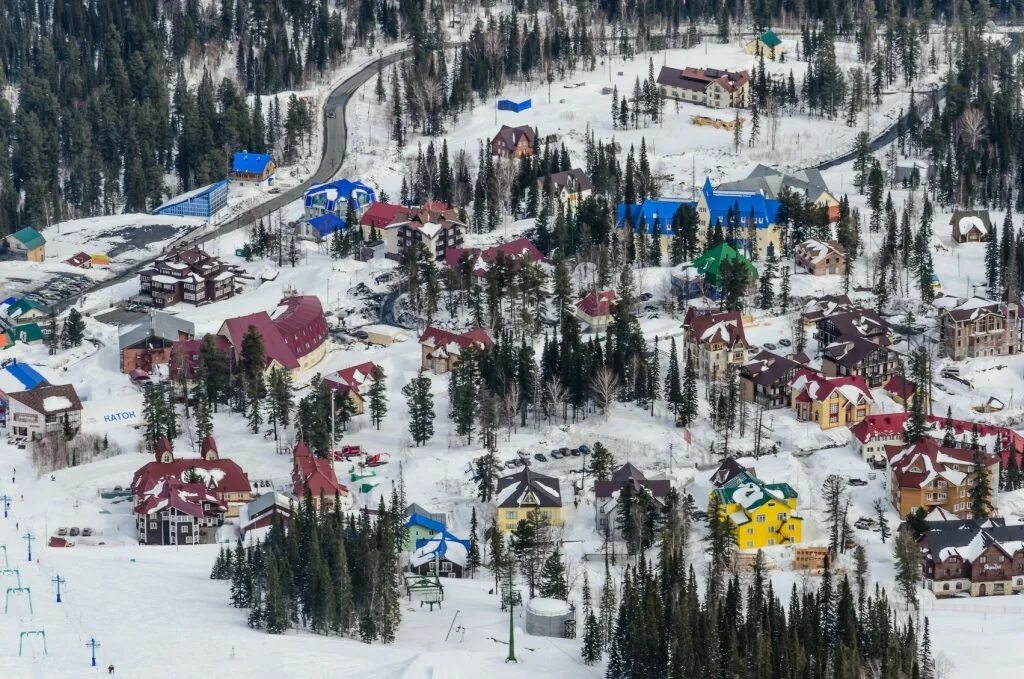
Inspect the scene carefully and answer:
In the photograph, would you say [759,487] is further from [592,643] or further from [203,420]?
[203,420]


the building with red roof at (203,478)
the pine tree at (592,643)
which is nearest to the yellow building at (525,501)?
the building with red roof at (203,478)

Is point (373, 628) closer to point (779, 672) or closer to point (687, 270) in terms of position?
point (779, 672)

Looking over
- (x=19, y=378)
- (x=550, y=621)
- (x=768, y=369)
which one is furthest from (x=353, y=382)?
(x=550, y=621)

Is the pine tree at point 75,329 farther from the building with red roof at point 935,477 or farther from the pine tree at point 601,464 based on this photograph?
the building with red roof at point 935,477

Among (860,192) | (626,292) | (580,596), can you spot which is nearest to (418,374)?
(626,292)

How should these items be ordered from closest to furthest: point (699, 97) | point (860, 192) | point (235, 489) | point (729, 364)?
point (235, 489), point (729, 364), point (860, 192), point (699, 97)

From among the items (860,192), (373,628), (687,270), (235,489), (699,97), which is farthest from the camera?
(699,97)
